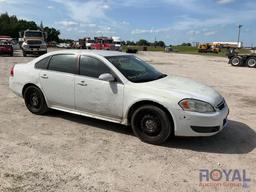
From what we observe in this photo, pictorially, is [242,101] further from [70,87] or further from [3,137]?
[3,137]

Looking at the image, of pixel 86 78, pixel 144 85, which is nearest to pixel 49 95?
pixel 86 78

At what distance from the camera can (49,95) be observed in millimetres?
6664

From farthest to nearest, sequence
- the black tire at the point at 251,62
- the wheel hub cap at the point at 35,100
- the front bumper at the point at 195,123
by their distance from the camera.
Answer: the black tire at the point at 251,62 < the wheel hub cap at the point at 35,100 < the front bumper at the point at 195,123

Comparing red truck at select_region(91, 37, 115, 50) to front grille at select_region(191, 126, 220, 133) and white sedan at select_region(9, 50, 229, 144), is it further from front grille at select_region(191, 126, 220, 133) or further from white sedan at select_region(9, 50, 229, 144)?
front grille at select_region(191, 126, 220, 133)

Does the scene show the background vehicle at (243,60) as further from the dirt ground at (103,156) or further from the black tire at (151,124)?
the black tire at (151,124)

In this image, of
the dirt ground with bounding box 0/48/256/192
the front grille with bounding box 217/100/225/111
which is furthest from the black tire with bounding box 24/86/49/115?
the front grille with bounding box 217/100/225/111

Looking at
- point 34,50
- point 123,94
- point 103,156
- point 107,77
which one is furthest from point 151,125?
point 34,50

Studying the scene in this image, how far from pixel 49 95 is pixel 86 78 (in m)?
1.08

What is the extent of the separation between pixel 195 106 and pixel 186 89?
470 mm

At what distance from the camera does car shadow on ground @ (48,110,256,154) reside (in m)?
5.33

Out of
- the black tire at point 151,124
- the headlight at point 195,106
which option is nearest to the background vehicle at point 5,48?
the black tire at point 151,124

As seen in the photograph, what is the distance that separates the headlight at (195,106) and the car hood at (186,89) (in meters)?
0.08

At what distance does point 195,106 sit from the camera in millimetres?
5168

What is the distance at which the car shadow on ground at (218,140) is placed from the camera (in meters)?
5.33
